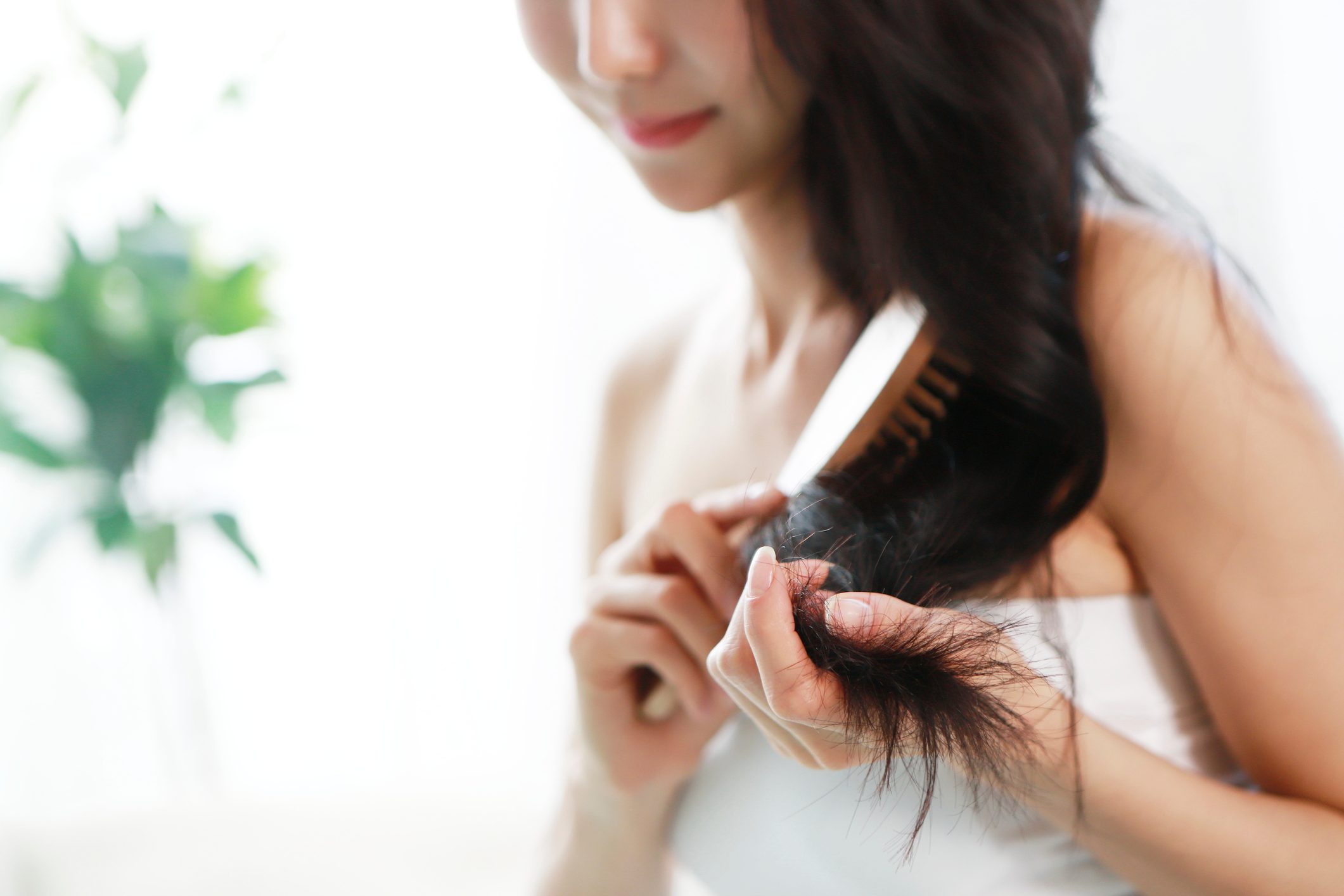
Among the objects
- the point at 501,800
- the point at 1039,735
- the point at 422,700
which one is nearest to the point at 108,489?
the point at 422,700

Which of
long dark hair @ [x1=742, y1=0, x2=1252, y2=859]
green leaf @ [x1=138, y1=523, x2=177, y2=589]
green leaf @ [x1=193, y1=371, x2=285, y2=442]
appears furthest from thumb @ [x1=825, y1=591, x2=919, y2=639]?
green leaf @ [x1=138, y1=523, x2=177, y2=589]

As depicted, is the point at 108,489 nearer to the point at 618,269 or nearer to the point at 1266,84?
the point at 618,269

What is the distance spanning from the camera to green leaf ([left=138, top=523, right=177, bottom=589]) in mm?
1561

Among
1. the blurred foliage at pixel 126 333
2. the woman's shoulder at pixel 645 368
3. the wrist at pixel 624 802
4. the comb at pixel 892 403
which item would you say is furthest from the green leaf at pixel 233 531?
the comb at pixel 892 403

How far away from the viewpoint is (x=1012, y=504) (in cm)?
50

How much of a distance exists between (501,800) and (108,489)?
800mm

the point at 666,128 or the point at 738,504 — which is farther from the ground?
the point at 666,128

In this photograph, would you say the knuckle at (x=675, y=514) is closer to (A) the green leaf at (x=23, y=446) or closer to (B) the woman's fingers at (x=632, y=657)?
(B) the woman's fingers at (x=632, y=657)

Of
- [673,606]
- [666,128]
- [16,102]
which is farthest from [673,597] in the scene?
[16,102]

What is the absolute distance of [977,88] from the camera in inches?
20.2

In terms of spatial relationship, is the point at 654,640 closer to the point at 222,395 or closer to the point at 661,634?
the point at 661,634

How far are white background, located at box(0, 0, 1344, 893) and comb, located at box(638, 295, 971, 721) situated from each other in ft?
2.89

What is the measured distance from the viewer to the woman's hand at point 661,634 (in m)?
0.55

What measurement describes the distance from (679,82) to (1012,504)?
28 cm
